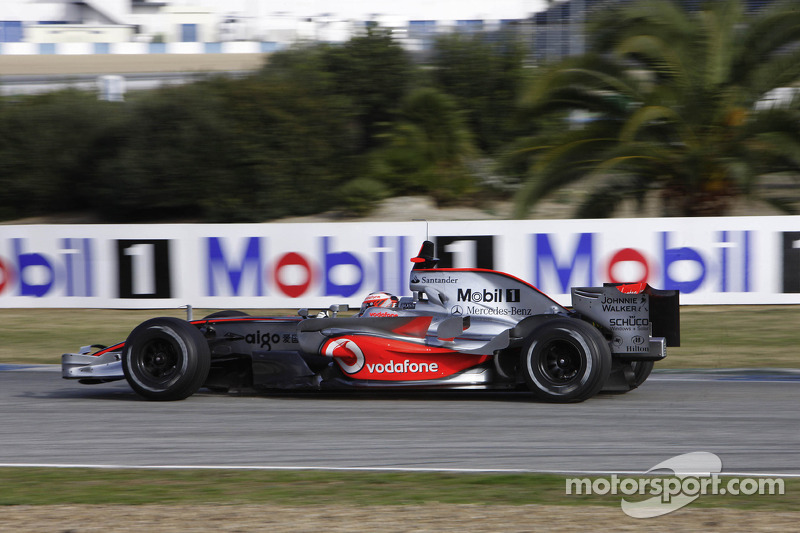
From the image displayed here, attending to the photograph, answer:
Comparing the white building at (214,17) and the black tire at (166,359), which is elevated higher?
the white building at (214,17)

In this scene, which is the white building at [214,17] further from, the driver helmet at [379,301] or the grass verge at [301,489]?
the grass verge at [301,489]

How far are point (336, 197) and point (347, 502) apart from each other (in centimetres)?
1892

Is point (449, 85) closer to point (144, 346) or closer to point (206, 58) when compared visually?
point (144, 346)

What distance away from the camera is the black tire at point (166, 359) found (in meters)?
8.03

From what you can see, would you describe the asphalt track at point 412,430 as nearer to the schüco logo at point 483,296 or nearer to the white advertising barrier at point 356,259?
the schüco logo at point 483,296

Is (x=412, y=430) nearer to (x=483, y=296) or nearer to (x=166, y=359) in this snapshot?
(x=483, y=296)

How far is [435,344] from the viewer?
7973 millimetres

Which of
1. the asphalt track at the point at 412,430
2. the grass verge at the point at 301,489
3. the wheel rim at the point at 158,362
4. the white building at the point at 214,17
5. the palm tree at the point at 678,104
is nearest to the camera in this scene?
the grass verge at the point at 301,489

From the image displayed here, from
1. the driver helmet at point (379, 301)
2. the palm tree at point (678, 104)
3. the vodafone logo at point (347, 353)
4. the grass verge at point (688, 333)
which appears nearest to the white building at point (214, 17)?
the palm tree at point (678, 104)

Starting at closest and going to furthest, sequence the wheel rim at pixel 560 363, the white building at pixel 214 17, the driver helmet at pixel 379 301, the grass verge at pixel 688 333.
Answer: the wheel rim at pixel 560 363 < the driver helmet at pixel 379 301 < the grass verge at pixel 688 333 < the white building at pixel 214 17

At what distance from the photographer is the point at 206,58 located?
5491 cm

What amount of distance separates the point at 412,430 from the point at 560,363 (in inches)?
59.4

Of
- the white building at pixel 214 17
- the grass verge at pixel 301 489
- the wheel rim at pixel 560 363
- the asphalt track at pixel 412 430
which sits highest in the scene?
the white building at pixel 214 17

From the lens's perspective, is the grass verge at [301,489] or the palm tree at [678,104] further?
the palm tree at [678,104]
